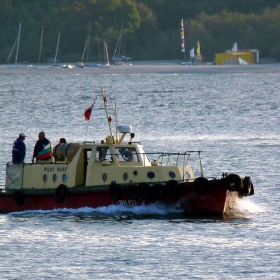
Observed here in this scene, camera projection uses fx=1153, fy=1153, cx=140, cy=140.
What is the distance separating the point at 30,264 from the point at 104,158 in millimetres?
5243

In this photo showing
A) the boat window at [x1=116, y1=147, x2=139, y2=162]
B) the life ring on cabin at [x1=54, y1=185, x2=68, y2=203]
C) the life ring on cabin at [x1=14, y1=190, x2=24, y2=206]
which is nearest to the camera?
the life ring on cabin at [x1=54, y1=185, x2=68, y2=203]

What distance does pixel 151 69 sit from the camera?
147m

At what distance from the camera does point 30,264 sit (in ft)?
78.1

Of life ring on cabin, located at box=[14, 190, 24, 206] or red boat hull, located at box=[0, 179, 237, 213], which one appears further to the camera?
life ring on cabin, located at box=[14, 190, 24, 206]

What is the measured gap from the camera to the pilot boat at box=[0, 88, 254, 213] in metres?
27.6

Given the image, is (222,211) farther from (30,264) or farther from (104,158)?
(30,264)

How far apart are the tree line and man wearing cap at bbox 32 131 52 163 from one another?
420 feet

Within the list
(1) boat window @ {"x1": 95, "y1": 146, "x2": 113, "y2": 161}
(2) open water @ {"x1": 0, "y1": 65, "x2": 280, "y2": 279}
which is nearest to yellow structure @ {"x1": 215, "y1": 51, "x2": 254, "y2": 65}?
(2) open water @ {"x1": 0, "y1": 65, "x2": 280, "y2": 279}

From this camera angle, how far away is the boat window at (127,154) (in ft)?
93.2

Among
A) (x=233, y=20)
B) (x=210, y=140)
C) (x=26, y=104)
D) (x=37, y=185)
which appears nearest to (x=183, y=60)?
(x=233, y=20)

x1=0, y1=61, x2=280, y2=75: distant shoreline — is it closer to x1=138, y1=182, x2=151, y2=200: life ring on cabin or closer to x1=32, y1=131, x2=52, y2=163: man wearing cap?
x1=32, y1=131, x2=52, y2=163: man wearing cap

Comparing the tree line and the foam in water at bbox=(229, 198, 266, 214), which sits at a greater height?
the tree line

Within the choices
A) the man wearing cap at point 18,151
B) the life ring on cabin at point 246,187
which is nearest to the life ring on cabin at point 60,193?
the man wearing cap at point 18,151

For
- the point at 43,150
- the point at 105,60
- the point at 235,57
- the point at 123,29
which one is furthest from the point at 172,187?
the point at 123,29
